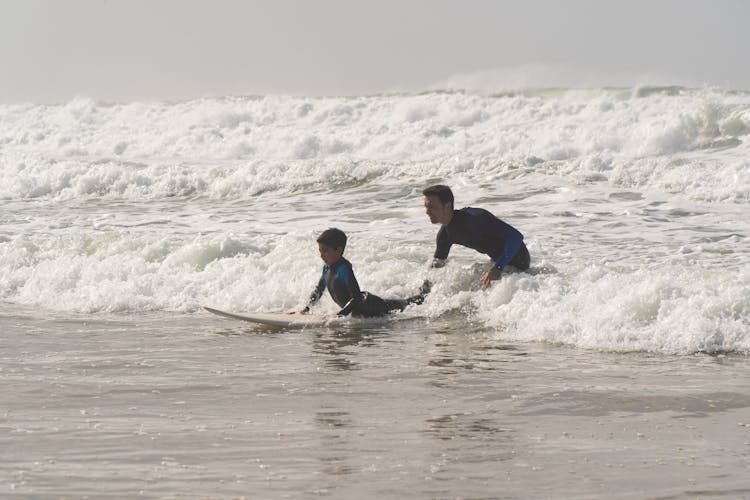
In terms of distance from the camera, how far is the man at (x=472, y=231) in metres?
8.48

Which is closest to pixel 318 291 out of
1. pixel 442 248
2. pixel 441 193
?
pixel 442 248

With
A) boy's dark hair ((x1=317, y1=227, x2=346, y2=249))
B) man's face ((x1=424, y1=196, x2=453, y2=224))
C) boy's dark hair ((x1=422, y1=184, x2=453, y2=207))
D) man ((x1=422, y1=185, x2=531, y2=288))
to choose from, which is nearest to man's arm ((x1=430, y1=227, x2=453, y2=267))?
man ((x1=422, y1=185, x2=531, y2=288))

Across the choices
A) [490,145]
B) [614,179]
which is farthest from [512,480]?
[490,145]

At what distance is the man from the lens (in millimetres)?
8477

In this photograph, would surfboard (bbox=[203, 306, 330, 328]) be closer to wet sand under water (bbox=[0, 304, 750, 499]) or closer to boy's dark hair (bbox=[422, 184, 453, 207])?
wet sand under water (bbox=[0, 304, 750, 499])

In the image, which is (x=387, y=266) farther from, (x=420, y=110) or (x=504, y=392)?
(x=420, y=110)

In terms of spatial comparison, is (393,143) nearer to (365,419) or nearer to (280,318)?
(280,318)

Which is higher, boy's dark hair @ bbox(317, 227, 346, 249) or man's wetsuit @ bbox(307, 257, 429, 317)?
boy's dark hair @ bbox(317, 227, 346, 249)

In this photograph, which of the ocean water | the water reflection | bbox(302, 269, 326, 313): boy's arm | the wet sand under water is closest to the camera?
the wet sand under water

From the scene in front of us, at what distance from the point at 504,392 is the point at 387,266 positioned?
4445 mm

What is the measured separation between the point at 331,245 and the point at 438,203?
98cm

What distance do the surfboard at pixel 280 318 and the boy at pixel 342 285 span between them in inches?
6.3

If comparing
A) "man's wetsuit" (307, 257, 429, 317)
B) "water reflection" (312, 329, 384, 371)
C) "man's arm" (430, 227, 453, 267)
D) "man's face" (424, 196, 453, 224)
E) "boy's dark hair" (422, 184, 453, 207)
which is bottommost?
"water reflection" (312, 329, 384, 371)

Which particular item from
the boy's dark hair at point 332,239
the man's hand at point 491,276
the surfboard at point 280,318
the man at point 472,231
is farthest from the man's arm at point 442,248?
the surfboard at point 280,318
